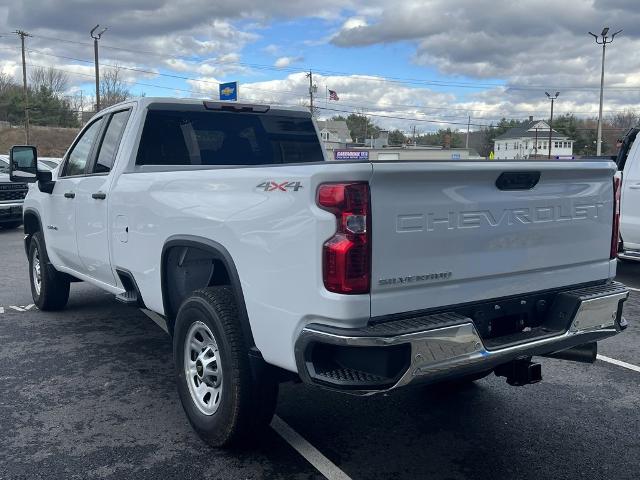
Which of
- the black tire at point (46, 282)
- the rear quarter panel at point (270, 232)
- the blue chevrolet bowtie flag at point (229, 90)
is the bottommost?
the black tire at point (46, 282)

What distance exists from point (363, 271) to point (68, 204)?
389 cm

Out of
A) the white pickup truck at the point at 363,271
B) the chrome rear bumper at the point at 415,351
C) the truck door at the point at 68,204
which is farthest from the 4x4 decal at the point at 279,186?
the truck door at the point at 68,204

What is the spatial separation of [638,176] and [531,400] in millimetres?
5383

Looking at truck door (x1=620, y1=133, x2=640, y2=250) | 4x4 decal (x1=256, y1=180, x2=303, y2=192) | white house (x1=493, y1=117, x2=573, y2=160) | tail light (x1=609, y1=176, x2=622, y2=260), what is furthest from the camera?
white house (x1=493, y1=117, x2=573, y2=160)

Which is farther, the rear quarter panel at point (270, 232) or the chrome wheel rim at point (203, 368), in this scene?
the chrome wheel rim at point (203, 368)

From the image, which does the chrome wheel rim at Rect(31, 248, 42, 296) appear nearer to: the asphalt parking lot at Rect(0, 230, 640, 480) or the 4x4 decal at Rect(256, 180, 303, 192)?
the asphalt parking lot at Rect(0, 230, 640, 480)

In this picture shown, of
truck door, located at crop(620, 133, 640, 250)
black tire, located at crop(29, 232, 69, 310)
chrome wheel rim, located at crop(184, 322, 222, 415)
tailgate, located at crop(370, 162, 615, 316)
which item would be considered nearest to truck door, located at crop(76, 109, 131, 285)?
black tire, located at crop(29, 232, 69, 310)

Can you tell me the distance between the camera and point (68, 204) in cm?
578

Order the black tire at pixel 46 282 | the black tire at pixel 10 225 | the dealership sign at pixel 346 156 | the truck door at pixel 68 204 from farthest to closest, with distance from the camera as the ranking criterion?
1. the black tire at pixel 10 225
2. the black tire at pixel 46 282
3. the truck door at pixel 68 204
4. the dealership sign at pixel 346 156

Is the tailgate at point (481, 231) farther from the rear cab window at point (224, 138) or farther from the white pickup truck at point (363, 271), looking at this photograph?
the rear cab window at point (224, 138)

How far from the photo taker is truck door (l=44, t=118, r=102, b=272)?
5.69 m

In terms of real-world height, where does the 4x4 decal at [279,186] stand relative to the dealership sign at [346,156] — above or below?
below

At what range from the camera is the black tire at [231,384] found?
337 cm

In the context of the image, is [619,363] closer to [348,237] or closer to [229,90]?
[348,237]
